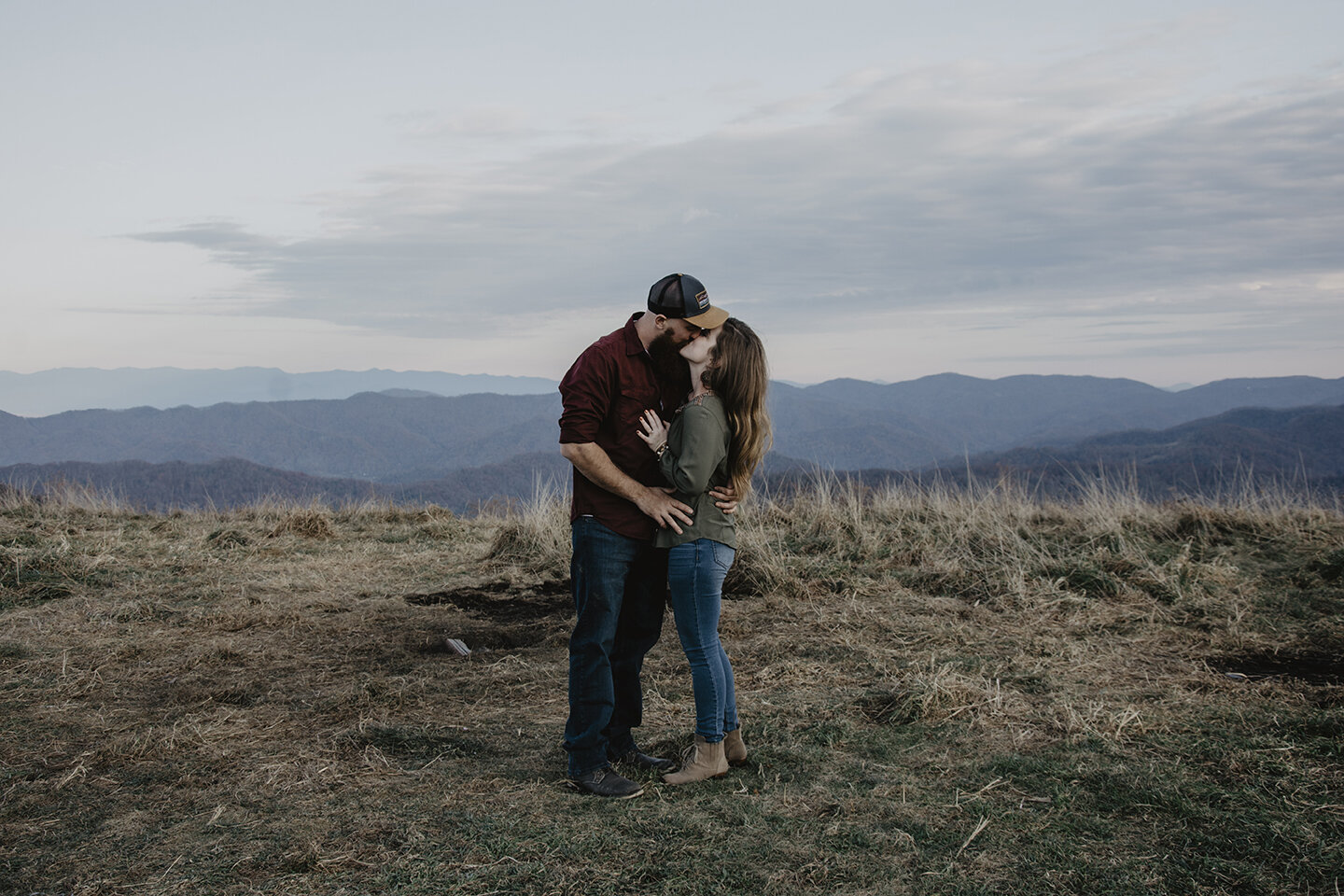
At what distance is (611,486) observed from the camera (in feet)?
10.2

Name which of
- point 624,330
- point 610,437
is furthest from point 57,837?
point 624,330

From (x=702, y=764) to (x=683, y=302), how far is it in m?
1.71

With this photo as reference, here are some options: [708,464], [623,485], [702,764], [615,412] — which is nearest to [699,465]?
[708,464]

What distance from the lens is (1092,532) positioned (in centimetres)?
795

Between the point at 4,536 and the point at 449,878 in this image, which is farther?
the point at 4,536

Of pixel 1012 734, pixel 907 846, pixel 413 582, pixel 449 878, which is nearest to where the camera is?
pixel 449 878

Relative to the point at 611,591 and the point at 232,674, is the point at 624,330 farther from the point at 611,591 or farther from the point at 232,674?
the point at 232,674

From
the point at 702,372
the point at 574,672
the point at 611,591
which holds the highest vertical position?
the point at 702,372

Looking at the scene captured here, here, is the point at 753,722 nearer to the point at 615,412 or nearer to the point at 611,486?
the point at 611,486

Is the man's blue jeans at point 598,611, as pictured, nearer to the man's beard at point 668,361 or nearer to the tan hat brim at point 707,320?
the man's beard at point 668,361

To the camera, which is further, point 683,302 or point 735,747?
point 735,747

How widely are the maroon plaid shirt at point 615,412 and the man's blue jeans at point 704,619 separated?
19 cm

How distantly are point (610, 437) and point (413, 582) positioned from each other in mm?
4994

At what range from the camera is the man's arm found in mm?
3109
